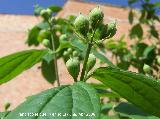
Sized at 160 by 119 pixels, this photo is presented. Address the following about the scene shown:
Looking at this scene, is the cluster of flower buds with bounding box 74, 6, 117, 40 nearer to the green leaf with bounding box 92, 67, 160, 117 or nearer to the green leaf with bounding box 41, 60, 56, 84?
the green leaf with bounding box 92, 67, 160, 117

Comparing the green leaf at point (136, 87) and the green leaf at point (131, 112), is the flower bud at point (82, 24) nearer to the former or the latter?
the green leaf at point (136, 87)

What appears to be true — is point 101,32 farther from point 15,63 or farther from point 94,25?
point 15,63

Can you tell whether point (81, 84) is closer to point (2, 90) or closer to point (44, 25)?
point (44, 25)

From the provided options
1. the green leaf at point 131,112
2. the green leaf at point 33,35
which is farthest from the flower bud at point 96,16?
the green leaf at point 33,35

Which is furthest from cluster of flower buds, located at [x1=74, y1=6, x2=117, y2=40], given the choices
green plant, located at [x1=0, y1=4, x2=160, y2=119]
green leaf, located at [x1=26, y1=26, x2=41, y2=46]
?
green leaf, located at [x1=26, y1=26, x2=41, y2=46]

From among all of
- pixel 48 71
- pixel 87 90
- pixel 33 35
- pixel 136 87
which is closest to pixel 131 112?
pixel 136 87

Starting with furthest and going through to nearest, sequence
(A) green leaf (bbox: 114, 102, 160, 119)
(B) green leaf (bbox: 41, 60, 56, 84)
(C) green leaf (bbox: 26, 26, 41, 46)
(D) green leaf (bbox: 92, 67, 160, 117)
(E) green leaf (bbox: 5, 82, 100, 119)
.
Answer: (C) green leaf (bbox: 26, 26, 41, 46)
(B) green leaf (bbox: 41, 60, 56, 84)
(A) green leaf (bbox: 114, 102, 160, 119)
(D) green leaf (bbox: 92, 67, 160, 117)
(E) green leaf (bbox: 5, 82, 100, 119)

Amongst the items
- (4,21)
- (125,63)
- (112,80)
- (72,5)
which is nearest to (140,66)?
(125,63)
